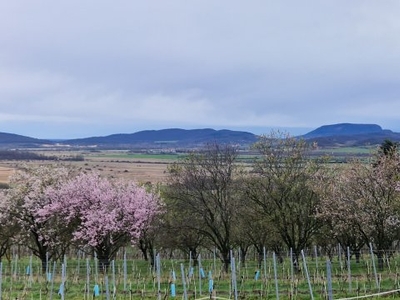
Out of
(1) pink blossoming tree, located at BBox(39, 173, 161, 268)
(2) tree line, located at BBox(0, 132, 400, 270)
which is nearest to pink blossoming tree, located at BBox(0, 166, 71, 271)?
(2) tree line, located at BBox(0, 132, 400, 270)

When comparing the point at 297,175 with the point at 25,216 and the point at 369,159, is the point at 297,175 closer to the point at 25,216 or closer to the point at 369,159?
the point at 369,159

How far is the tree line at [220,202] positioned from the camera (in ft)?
102

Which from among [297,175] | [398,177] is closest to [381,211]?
[398,177]

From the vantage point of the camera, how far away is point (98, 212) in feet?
110

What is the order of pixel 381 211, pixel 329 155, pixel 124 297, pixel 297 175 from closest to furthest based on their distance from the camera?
pixel 124 297 < pixel 381 211 < pixel 297 175 < pixel 329 155

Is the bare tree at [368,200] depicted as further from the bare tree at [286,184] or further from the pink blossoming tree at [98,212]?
the pink blossoming tree at [98,212]

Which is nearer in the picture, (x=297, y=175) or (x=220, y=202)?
(x=297, y=175)

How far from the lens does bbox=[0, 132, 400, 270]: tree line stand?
102 feet

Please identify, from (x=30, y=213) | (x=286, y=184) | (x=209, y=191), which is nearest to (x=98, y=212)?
(x=30, y=213)

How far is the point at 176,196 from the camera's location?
35031 millimetres

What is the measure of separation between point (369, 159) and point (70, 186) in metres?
20.4

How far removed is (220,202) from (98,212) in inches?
324

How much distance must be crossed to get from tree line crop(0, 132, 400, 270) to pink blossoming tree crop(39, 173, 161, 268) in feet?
0.22

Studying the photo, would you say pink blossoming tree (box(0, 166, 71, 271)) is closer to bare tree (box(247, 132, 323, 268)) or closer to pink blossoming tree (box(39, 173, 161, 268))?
pink blossoming tree (box(39, 173, 161, 268))
